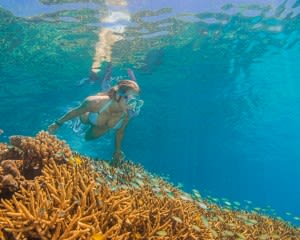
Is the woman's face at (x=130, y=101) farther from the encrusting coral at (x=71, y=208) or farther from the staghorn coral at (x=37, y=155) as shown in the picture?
the staghorn coral at (x=37, y=155)

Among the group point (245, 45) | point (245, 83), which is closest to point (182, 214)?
point (245, 45)

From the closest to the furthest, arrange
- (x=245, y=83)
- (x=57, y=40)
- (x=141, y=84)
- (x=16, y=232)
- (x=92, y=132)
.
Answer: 1. (x=16, y=232)
2. (x=92, y=132)
3. (x=57, y=40)
4. (x=141, y=84)
5. (x=245, y=83)

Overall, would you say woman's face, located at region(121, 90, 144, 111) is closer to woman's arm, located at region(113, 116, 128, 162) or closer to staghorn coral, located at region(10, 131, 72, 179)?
woman's arm, located at region(113, 116, 128, 162)

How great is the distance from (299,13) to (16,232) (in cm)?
2087

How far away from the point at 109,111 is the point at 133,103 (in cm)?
101

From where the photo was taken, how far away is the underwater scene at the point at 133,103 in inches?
147

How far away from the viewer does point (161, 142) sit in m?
56.0

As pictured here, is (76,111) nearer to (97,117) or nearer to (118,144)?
(97,117)

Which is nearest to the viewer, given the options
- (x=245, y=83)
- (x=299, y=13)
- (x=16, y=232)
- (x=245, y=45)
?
(x=16, y=232)

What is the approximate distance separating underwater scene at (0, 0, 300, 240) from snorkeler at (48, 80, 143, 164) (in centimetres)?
3

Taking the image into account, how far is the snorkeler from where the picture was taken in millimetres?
7382

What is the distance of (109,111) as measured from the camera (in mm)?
7816

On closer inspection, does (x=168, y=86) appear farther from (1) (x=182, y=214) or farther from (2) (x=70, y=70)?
(1) (x=182, y=214)

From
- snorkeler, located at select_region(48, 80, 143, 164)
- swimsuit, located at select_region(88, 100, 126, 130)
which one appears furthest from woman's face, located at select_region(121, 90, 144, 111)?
swimsuit, located at select_region(88, 100, 126, 130)
